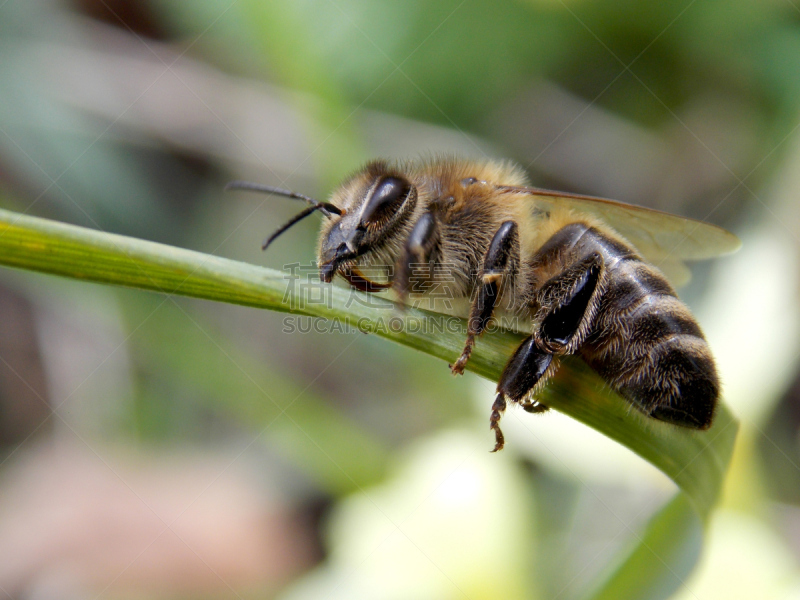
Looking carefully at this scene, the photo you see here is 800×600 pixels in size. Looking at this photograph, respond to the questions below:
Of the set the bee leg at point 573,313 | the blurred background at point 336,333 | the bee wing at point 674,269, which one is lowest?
the blurred background at point 336,333

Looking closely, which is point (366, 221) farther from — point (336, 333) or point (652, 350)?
point (336, 333)

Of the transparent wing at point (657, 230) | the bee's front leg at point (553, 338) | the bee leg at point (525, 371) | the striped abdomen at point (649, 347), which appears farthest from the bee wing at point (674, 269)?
the bee leg at point (525, 371)

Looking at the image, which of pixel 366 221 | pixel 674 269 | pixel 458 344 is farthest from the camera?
pixel 674 269

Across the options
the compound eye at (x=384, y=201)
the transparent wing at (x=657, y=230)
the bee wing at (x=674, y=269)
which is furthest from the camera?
the bee wing at (x=674, y=269)

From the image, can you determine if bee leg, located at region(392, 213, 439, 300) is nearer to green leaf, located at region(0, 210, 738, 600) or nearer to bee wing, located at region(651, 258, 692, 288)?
green leaf, located at region(0, 210, 738, 600)

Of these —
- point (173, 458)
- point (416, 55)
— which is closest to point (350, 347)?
point (173, 458)

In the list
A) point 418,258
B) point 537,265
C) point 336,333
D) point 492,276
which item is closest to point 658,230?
point 537,265

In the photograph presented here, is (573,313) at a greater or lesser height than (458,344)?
greater

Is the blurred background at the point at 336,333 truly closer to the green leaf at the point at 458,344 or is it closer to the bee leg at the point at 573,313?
the green leaf at the point at 458,344
